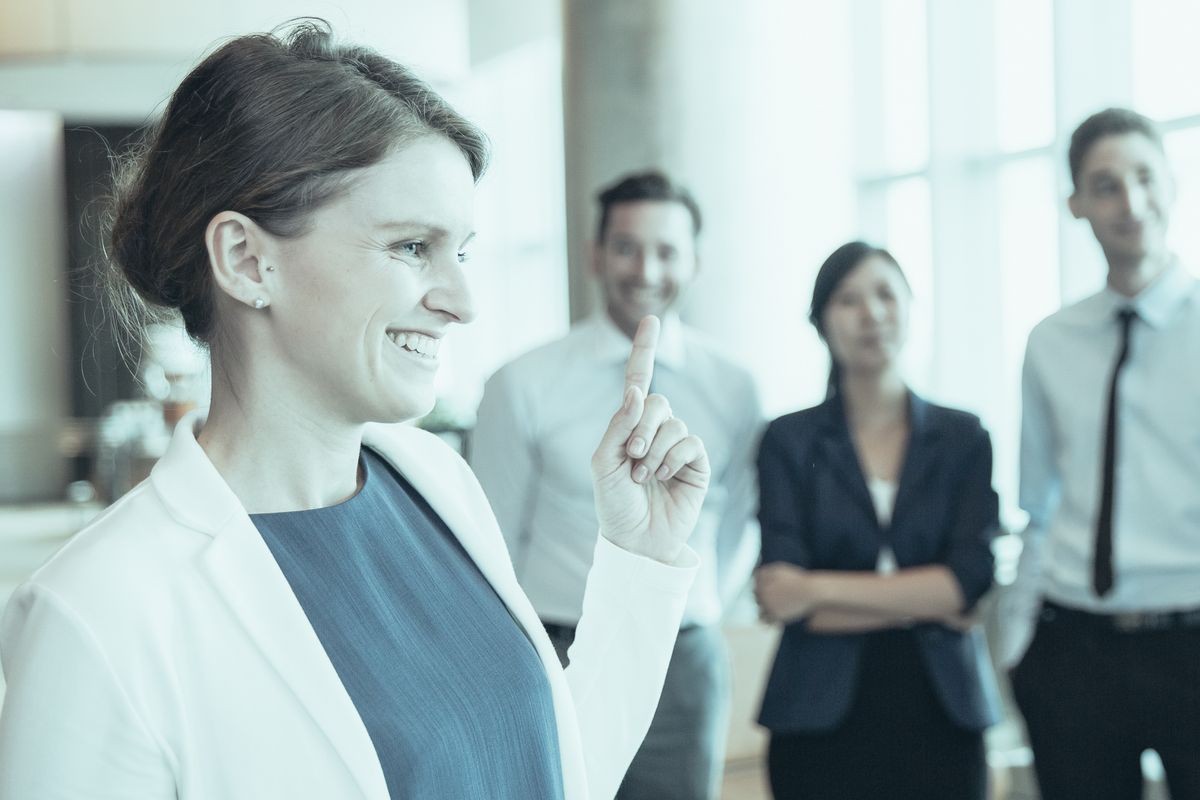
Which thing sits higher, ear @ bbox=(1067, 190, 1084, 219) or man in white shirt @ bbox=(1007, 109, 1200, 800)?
ear @ bbox=(1067, 190, 1084, 219)

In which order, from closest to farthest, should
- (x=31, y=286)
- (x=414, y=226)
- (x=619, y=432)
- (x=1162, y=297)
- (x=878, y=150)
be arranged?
(x=414, y=226)
(x=619, y=432)
(x=1162, y=297)
(x=878, y=150)
(x=31, y=286)

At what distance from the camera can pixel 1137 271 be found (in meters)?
2.76

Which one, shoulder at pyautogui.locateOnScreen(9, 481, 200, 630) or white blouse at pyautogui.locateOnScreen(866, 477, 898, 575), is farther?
white blouse at pyautogui.locateOnScreen(866, 477, 898, 575)

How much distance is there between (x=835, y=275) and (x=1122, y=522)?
32.7 inches

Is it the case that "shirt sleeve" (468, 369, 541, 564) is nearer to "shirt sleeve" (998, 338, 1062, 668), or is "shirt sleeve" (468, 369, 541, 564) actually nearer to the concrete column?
"shirt sleeve" (998, 338, 1062, 668)

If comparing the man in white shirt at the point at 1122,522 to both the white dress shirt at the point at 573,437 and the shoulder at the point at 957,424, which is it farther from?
the white dress shirt at the point at 573,437

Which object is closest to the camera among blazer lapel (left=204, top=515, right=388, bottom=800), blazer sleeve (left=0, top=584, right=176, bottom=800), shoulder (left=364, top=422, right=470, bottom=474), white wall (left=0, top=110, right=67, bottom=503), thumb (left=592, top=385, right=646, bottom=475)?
blazer sleeve (left=0, top=584, right=176, bottom=800)

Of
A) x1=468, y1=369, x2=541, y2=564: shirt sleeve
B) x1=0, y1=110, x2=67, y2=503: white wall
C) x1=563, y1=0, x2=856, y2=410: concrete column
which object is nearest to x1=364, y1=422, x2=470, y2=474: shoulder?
x1=468, y1=369, x2=541, y2=564: shirt sleeve

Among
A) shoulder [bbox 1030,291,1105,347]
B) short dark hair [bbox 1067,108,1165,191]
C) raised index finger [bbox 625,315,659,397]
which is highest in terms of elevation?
short dark hair [bbox 1067,108,1165,191]

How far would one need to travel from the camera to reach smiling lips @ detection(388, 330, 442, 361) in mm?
1275

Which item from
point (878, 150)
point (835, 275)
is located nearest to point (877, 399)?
point (835, 275)

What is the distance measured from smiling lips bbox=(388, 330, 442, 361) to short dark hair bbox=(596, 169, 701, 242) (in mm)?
1896

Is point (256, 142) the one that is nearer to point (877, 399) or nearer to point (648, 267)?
point (648, 267)

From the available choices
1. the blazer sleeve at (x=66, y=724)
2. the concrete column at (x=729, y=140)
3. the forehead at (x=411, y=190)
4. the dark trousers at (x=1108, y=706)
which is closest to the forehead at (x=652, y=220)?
the dark trousers at (x=1108, y=706)
